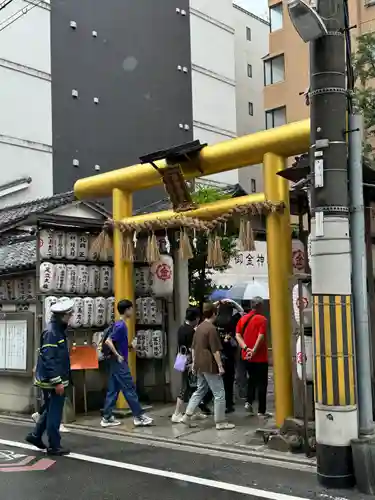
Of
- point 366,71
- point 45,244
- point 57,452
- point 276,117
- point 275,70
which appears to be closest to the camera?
point 57,452

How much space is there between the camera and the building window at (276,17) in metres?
28.8

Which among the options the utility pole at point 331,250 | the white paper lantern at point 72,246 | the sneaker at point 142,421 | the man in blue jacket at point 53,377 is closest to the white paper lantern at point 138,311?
the white paper lantern at point 72,246

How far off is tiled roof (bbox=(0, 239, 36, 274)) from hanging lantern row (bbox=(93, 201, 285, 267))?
146 centimetres

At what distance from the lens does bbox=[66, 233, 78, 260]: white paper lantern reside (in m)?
11.1

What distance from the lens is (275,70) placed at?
2934 centimetres

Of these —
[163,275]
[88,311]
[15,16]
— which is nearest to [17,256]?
[88,311]

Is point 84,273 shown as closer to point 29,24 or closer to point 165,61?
point 29,24

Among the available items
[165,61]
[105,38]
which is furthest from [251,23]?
[105,38]

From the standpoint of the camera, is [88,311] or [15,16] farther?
[15,16]

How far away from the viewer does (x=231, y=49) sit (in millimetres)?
34406

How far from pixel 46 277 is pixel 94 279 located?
42.0 inches

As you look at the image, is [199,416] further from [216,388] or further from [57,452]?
[57,452]

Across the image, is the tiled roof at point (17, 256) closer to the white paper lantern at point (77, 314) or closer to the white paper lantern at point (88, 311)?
the white paper lantern at point (77, 314)

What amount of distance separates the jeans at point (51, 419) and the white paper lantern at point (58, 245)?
316cm
